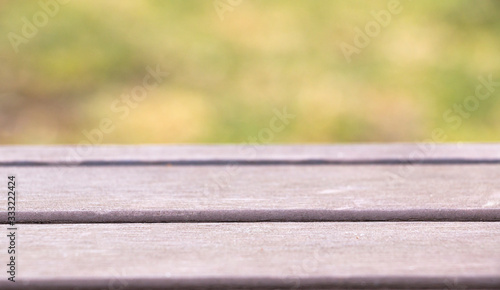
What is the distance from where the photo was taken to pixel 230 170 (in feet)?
3.57

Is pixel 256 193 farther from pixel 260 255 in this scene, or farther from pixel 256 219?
pixel 260 255

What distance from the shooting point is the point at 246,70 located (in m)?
3.04

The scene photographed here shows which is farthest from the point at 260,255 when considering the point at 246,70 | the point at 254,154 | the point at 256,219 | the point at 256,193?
the point at 246,70

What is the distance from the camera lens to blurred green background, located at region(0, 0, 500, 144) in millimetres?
2768

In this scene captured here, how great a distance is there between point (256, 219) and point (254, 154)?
0.45 metres

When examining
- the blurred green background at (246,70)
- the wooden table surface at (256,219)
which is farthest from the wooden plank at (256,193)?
the blurred green background at (246,70)

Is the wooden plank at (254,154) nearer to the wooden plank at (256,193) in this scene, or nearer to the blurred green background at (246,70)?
the wooden plank at (256,193)

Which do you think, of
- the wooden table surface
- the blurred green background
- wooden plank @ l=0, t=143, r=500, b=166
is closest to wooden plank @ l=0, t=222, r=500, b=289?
the wooden table surface

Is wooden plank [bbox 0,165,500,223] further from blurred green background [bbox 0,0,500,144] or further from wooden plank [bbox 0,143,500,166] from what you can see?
blurred green background [bbox 0,0,500,144]

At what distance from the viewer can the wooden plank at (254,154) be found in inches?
44.8

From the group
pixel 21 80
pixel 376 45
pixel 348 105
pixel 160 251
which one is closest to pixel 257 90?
pixel 348 105

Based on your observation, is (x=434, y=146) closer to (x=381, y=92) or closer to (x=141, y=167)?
(x=141, y=167)

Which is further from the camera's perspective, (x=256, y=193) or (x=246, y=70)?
(x=246, y=70)

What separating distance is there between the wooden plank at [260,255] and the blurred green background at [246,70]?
6.44 feet
